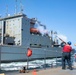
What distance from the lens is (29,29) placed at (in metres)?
43.2

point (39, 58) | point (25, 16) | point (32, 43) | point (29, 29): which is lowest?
point (39, 58)

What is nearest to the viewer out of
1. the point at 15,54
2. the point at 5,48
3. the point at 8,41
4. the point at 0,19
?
the point at 5,48

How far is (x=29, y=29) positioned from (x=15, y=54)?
9.63 m

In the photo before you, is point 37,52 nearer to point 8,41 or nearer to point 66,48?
point 8,41

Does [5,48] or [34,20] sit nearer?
[5,48]

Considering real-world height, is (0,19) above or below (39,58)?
above

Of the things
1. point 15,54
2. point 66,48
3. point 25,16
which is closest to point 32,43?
point 25,16

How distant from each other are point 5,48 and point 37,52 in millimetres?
8479

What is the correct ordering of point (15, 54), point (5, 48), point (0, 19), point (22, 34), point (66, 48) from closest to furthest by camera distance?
point (66, 48), point (5, 48), point (15, 54), point (22, 34), point (0, 19)

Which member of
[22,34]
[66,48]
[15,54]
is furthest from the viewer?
[22,34]

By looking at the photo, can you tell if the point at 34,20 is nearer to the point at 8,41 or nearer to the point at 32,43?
the point at 32,43

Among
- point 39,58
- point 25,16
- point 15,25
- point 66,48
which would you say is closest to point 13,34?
point 15,25

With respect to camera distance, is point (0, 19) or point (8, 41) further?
point (0, 19)

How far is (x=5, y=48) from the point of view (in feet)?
108
